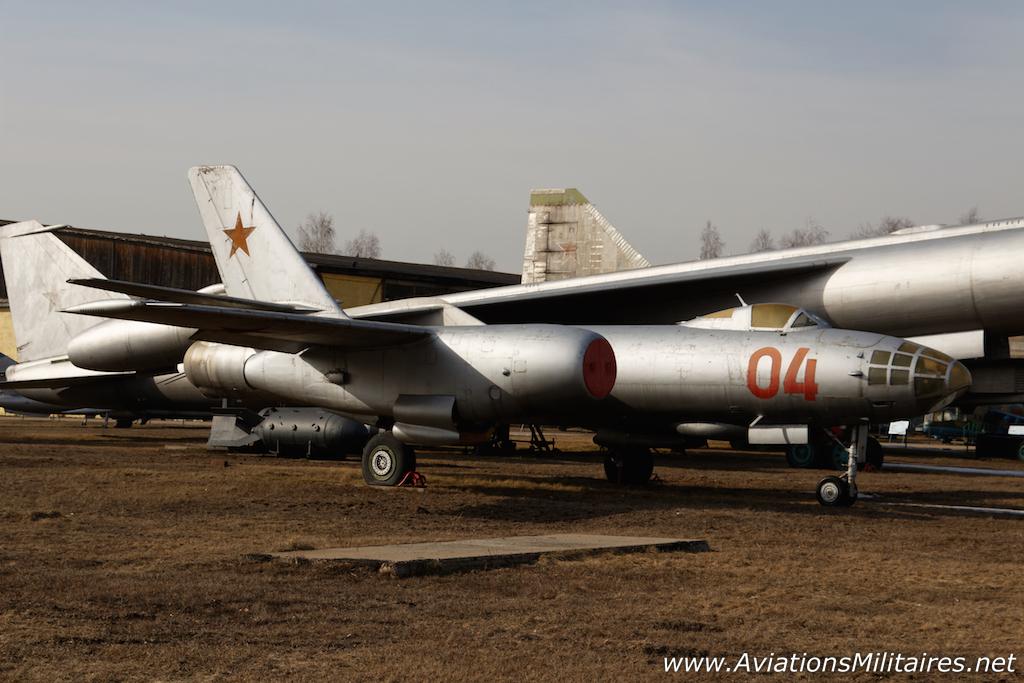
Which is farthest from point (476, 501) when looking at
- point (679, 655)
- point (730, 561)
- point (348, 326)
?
point (679, 655)

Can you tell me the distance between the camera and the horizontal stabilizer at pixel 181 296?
47.5 feet

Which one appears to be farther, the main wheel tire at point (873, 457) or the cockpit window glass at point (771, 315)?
the main wheel tire at point (873, 457)

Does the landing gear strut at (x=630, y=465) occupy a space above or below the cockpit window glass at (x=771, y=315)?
below

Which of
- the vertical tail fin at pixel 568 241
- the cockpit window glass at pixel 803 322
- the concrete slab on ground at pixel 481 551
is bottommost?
the concrete slab on ground at pixel 481 551

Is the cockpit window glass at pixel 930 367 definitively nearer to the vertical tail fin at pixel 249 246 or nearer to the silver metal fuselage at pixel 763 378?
the silver metal fuselage at pixel 763 378

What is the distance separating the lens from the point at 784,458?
2728 centimetres

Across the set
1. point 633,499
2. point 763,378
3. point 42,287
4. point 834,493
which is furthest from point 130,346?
point 834,493

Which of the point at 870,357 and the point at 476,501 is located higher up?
the point at 870,357

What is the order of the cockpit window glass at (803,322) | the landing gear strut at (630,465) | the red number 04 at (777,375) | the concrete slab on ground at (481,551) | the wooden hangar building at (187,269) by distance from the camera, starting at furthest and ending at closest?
the wooden hangar building at (187,269) < the landing gear strut at (630,465) < the cockpit window glass at (803,322) < the red number 04 at (777,375) < the concrete slab on ground at (481,551)

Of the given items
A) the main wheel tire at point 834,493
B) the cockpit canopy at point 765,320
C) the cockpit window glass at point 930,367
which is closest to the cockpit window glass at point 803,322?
the cockpit canopy at point 765,320

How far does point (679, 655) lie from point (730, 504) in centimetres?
Result: 916

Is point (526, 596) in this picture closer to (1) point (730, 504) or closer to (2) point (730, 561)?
(2) point (730, 561)

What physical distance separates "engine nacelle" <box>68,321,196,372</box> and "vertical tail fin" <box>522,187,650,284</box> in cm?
899

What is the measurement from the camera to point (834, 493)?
47.6 feet
